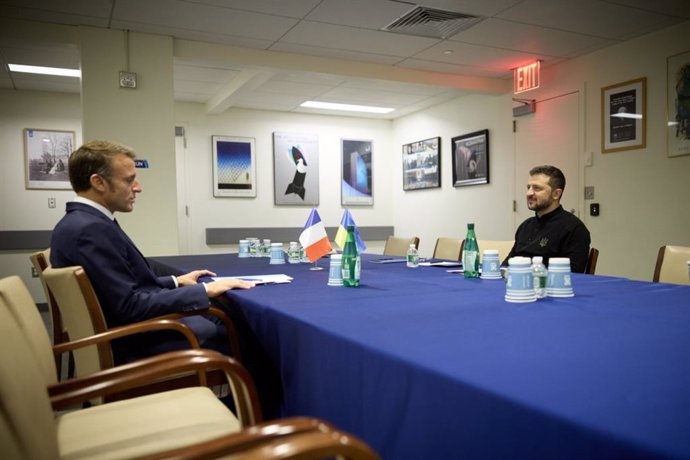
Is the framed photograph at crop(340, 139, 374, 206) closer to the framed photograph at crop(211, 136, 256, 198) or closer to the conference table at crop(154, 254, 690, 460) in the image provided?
the framed photograph at crop(211, 136, 256, 198)

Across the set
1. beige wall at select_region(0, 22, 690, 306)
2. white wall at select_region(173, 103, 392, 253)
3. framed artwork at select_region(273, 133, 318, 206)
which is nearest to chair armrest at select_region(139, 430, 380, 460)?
beige wall at select_region(0, 22, 690, 306)

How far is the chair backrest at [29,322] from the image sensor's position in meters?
1.13

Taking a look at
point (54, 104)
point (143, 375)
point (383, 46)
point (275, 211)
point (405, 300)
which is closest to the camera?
point (143, 375)

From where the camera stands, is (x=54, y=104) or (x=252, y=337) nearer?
(x=252, y=337)

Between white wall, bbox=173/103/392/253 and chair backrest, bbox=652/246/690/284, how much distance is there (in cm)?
508

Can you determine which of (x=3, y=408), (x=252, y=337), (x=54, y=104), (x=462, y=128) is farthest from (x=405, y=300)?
(x=54, y=104)

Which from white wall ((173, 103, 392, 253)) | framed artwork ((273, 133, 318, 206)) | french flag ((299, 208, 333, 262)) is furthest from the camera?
framed artwork ((273, 133, 318, 206))

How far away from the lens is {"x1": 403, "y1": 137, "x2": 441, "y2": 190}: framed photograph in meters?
6.75

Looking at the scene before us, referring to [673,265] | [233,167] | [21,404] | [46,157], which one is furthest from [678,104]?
[46,157]

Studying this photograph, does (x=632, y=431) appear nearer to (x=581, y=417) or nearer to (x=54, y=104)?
(x=581, y=417)

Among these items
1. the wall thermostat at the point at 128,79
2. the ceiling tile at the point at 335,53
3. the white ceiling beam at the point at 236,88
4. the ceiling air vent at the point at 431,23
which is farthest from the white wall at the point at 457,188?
the wall thermostat at the point at 128,79

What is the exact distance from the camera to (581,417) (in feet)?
2.08

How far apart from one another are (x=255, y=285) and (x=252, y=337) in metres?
0.36

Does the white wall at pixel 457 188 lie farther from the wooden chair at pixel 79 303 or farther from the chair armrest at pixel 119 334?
the wooden chair at pixel 79 303
